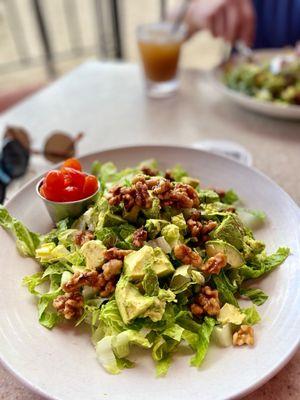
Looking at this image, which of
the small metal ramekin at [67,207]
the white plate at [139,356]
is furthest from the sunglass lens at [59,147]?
the white plate at [139,356]

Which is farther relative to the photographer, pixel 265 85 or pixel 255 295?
pixel 265 85

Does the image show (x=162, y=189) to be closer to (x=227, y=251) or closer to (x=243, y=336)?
(x=227, y=251)

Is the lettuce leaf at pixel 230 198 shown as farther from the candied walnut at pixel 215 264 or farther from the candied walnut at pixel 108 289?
the candied walnut at pixel 108 289

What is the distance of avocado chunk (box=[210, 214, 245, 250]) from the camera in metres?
0.87

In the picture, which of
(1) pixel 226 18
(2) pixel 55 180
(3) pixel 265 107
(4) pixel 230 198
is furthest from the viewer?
(1) pixel 226 18

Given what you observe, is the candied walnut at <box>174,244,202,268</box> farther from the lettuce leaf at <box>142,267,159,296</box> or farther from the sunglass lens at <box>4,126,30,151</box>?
the sunglass lens at <box>4,126,30,151</box>

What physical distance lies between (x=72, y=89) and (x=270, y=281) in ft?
5.57

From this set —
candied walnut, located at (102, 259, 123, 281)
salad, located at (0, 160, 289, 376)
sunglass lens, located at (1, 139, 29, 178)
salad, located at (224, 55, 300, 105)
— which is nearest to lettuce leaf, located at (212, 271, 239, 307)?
salad, located at (0, 160, 289, 376)

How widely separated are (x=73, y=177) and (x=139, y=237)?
0.26 meters

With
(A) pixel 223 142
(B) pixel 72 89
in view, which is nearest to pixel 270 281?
(A) pixel 223 142

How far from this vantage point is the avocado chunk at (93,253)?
812 mm

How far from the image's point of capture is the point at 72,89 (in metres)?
2.16

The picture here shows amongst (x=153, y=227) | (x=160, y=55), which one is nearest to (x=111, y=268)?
(x=153, y=227)

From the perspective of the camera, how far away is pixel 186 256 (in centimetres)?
80
